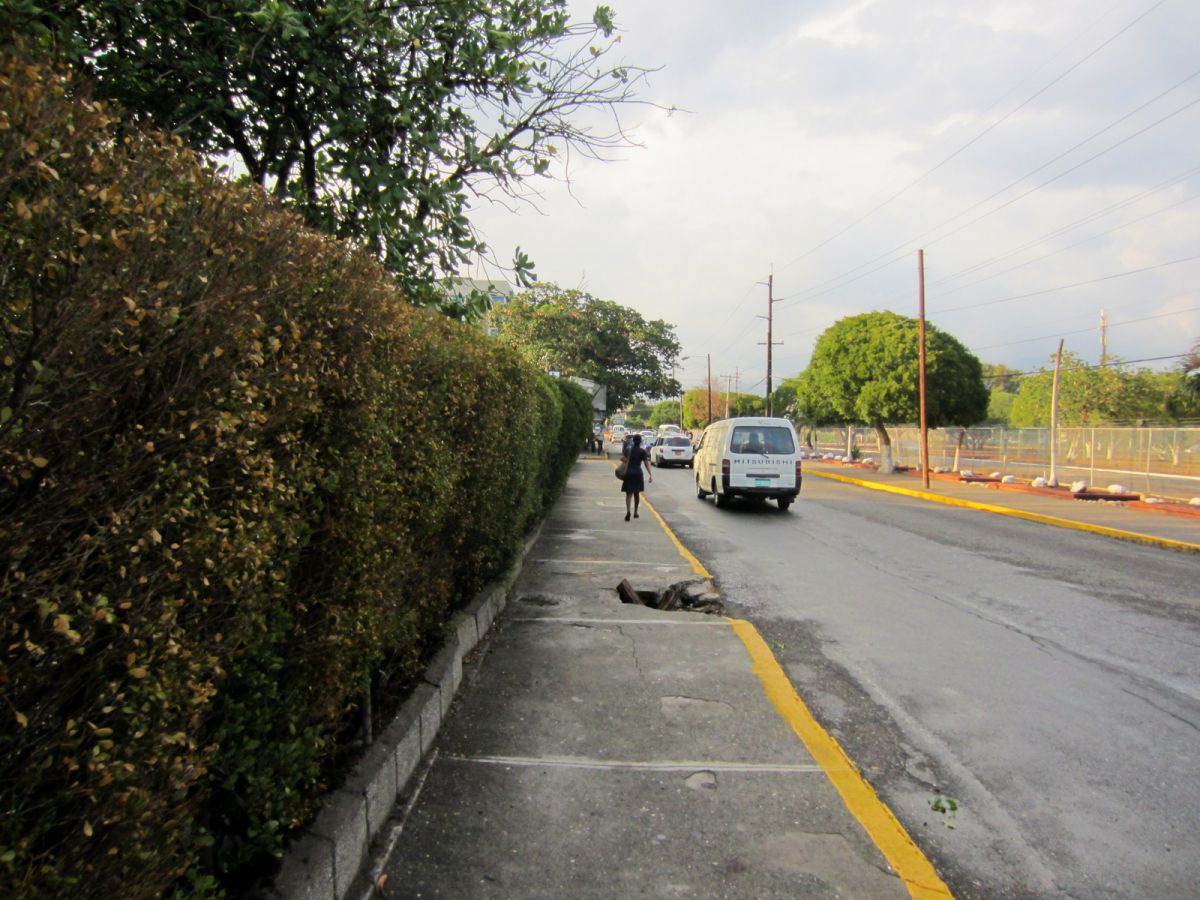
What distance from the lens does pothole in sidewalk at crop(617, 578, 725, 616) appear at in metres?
7.25

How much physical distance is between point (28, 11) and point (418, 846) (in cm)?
324

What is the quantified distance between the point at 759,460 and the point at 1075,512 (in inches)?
292

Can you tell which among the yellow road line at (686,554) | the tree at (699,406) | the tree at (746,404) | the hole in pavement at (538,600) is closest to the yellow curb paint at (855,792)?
the hole in pavement at (538,600)

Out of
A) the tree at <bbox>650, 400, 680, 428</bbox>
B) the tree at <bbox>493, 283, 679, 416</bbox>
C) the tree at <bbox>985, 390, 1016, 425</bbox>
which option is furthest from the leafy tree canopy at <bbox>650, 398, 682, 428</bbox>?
the tree at <bbox>493, 283, 679, 416</bbox>

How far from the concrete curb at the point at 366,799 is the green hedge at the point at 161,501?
0.37ft

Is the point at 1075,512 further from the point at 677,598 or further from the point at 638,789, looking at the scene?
the point at 638,789

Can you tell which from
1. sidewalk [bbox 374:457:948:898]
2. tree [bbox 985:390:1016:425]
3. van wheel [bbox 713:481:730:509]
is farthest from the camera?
tree [bbox 985:390:1016:425]

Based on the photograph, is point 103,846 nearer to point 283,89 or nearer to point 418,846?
point 418,846

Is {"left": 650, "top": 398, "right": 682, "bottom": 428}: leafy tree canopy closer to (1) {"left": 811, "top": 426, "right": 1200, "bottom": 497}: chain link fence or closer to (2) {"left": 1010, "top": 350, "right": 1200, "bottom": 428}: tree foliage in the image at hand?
(2) {"left": 1010, "top": 350, "right": 1200, "bottom": 428}: tree foliage

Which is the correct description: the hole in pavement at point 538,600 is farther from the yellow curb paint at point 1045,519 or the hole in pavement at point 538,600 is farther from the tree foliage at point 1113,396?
the tree foliage at point 1113,396

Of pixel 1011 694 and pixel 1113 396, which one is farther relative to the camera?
pixel 1113 396

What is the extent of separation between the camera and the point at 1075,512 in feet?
56.1

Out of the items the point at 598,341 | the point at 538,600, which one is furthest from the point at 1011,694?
the point at 598,341

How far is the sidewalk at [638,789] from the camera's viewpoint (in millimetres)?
2750
